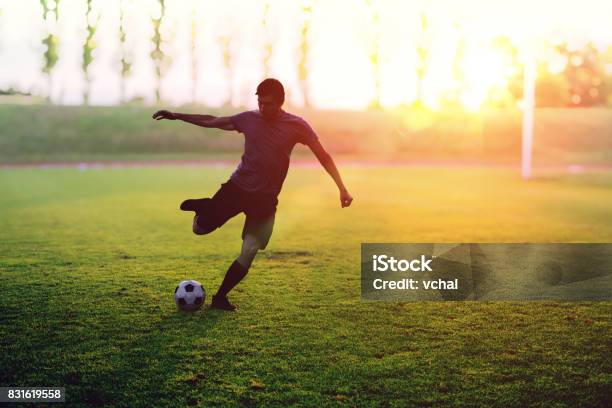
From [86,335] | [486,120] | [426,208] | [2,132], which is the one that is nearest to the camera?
[86,335]

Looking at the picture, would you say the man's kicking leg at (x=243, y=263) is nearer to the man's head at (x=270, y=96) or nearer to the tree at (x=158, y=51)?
the man's head at (x=270, y=96)

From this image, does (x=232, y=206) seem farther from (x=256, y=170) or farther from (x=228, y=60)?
(x=228, y=60)

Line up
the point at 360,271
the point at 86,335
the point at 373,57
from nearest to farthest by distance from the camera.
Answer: the point at 86,335 → the point at 360,271 → the point at 373,57

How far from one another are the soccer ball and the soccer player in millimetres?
601

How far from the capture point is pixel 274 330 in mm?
6109

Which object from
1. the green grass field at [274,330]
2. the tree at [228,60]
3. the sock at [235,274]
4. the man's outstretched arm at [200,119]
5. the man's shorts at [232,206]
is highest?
the tree at [228,60]

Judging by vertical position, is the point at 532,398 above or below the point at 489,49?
below

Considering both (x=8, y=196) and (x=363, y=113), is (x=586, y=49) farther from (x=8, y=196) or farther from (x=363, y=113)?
(x=8, y=196)

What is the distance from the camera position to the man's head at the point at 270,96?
6043mm

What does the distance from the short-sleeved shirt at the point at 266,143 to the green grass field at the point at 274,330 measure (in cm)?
132

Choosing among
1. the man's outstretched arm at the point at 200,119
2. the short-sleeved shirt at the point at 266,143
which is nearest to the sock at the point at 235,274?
the short-sleeved shirt at the point at 266,143

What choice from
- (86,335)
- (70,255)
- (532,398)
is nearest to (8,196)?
(70,255)

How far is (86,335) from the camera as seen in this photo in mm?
5910

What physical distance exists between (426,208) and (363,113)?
40056mm
